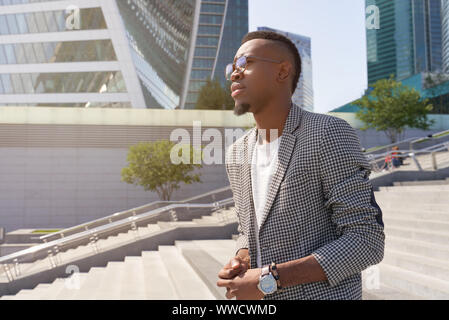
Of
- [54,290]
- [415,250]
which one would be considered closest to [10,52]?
[54,290]

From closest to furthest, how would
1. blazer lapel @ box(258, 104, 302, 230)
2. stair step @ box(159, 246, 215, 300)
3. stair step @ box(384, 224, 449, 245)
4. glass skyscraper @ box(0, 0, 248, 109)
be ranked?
blazer lapel @ box(258, 104, 302, 230) < stair step @ box(384, 224, 449, 245) < stair step @ box(159, 246, 215, 300) < glass skyscraper @ box(0, 0, 248, 109)

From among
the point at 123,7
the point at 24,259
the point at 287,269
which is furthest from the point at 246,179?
the point at 123,7

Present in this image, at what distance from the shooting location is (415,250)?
6.47 meters

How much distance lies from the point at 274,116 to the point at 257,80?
16cm

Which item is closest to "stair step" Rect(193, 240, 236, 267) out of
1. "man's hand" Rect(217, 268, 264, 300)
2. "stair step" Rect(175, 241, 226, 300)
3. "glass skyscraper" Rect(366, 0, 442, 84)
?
"stair step" Rect(175, 241, 226, 300)

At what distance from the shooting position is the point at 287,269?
50.8 inches

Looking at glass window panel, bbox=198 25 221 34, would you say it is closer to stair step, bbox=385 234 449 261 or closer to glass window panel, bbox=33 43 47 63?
glass window panel, bbox=33 43 47 63

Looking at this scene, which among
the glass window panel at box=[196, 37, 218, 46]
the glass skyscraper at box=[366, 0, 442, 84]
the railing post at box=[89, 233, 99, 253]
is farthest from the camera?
the glass window panel at box=[196, 37, 218, 46]

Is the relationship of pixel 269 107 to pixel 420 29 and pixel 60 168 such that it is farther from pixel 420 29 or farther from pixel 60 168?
pixel 420 29

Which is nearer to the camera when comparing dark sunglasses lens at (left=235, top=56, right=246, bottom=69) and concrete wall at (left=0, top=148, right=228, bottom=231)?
→ dark sunglasses lens at (left=235, top=56, right=246, bottom=69)

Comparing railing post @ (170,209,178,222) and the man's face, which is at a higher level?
the man's face

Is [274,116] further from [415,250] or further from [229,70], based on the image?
[415,250]

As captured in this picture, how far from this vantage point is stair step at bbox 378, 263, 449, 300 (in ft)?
15.0

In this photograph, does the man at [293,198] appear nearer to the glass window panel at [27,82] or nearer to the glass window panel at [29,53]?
the glass window panel at [27,82]
